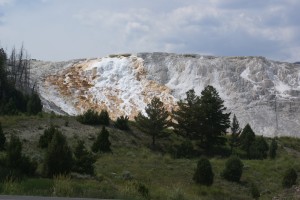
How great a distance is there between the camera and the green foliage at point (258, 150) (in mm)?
39062

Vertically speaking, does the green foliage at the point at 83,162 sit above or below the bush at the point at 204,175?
above

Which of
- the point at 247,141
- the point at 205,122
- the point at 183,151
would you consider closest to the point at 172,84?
the point at 205,122

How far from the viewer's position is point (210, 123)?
1699 inches

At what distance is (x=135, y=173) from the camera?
82.5 ft

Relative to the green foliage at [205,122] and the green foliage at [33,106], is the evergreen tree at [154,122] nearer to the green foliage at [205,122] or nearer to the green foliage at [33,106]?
the green foliage at [205,122]

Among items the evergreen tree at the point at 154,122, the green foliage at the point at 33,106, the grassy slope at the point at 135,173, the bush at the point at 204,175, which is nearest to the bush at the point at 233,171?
the grassy slope at the point at 135,173

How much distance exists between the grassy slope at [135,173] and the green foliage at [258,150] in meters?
6.54

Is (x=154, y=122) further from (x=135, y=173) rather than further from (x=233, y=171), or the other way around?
(x=135, y=173)

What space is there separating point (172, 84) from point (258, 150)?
30599 mm

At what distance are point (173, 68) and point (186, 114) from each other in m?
30.0

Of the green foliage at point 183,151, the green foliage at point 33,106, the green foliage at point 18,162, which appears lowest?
the green foliage at point 183,151

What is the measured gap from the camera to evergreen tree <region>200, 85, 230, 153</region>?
4256cm

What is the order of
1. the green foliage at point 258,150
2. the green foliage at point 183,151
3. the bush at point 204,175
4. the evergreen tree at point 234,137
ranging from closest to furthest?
the bush at point 204,175 → the green foliage at point 183,151 → the green foliage at point 258,150 → the evergreen tree at point 234,137

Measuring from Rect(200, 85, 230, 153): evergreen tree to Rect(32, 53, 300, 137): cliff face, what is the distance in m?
16.1
